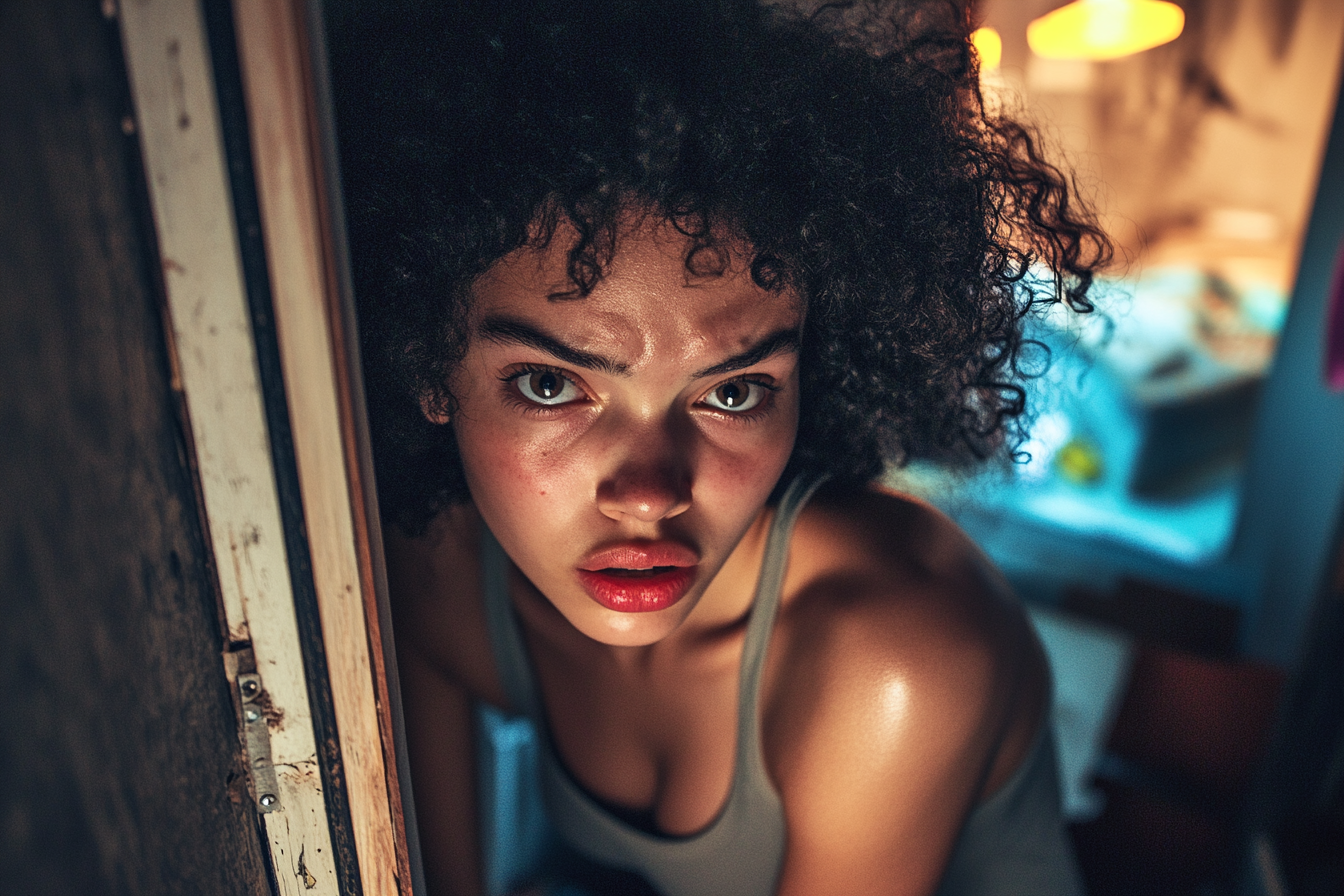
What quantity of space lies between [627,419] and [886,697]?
452 mm

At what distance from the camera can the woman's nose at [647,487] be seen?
75 centimetres

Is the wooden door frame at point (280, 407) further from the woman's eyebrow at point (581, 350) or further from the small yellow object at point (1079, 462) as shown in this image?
the small yellow object at point (1079, 462)

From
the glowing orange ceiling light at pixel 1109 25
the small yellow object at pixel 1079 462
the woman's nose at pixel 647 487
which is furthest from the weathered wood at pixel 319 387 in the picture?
the small yellow object at pixel 1079 462

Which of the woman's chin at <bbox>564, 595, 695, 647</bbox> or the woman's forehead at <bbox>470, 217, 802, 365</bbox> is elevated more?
the woman's forehead at <bbox>470, 217, 802, 365</bbox>

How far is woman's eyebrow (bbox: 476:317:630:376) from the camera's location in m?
0.74

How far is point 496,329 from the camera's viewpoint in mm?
767

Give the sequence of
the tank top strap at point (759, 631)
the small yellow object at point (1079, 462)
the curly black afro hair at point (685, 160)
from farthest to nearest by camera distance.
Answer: the small yellow object at point (1079, 462) → the tank top strap at point (759, 631) → the curly black afro hair at point (685, 160)

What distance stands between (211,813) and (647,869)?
79 centimetres

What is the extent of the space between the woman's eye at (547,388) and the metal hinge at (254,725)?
14.2 inches

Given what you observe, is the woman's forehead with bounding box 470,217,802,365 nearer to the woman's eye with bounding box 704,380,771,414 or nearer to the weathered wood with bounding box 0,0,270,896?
the woman's eye with bounding box 704,380,771,414

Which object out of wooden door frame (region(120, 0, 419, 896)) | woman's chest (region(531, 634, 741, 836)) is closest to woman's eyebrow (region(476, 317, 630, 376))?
wooden door frame (region(120, 0, 419, 896))

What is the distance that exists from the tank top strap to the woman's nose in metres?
0.28

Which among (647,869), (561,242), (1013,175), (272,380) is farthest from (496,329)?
(647,869)

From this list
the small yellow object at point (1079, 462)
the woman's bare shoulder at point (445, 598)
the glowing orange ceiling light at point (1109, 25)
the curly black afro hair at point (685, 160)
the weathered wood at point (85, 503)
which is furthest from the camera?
the small yellow object at point (1079, 462)
